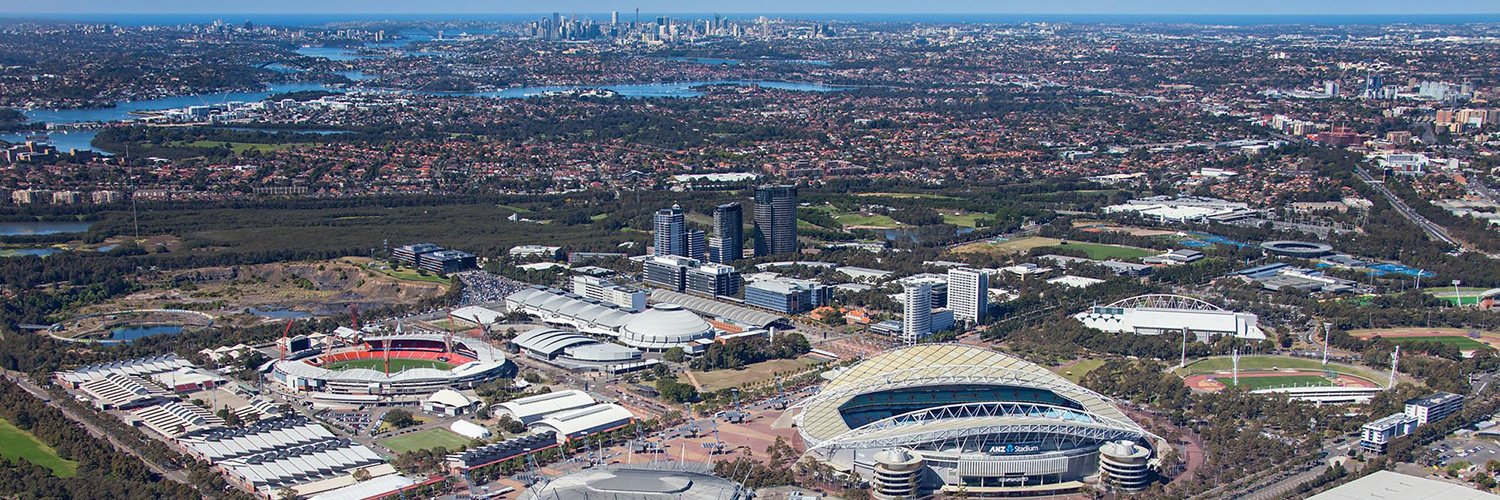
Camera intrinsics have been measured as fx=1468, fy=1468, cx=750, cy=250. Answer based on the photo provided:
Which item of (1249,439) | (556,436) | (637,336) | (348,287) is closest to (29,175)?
(348,287)

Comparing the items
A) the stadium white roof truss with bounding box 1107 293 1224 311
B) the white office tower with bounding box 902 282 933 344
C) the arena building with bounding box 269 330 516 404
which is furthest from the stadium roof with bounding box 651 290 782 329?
the stadium white roof truss with bounding box 1107 293 1224 311

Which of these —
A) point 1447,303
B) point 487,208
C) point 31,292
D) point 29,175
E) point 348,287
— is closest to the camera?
point 1447,303

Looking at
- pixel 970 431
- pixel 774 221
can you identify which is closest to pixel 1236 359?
pixel 970 431

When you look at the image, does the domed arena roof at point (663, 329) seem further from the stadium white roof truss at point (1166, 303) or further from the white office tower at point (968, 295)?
the stadium white roof truss at point (1166, 303)

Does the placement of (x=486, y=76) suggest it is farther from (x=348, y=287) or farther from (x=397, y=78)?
(x=348, y=287)

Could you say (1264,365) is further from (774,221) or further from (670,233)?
(774,221)

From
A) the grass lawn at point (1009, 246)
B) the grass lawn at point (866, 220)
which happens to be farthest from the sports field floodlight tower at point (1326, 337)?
the grass lawn at point (866, 220)
